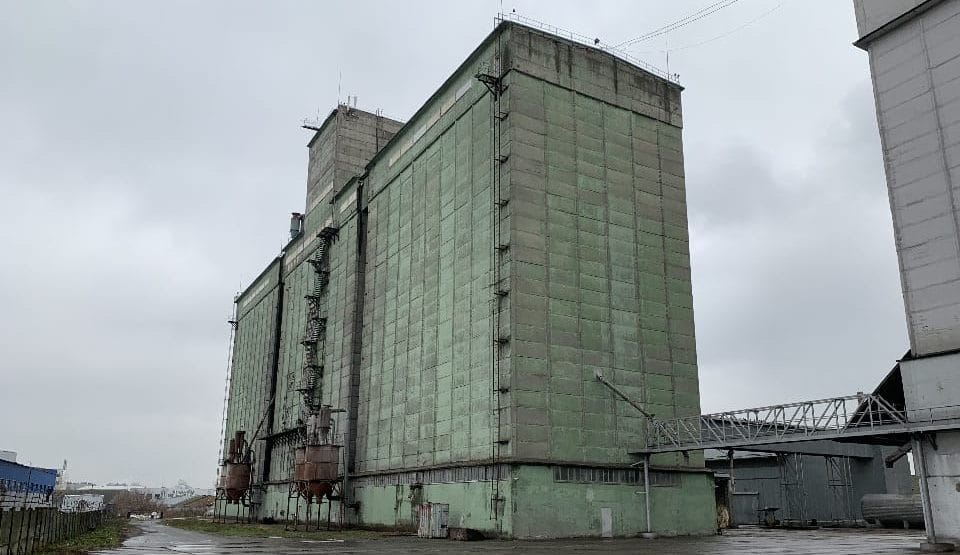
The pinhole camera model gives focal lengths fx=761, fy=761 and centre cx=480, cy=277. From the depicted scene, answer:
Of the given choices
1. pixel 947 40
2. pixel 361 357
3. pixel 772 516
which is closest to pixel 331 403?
pixel 361 357

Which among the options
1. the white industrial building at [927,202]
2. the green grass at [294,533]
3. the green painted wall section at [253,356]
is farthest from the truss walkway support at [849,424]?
the green painted wall section at [253,356]

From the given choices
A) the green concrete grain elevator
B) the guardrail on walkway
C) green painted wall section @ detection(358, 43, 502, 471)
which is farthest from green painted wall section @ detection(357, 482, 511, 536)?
the guardrail on walkway

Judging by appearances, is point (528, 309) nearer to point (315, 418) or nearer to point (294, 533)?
point (294, 533)

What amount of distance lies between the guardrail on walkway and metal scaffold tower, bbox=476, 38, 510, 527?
72.2 feet

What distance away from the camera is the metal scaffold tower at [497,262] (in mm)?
44156

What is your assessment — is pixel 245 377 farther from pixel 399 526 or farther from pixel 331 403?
pixel 399 526

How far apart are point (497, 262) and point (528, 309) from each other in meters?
3.80

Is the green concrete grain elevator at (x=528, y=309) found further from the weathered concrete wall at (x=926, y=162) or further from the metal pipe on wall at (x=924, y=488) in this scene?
the weathered concrete wall at (x=926, y=162)

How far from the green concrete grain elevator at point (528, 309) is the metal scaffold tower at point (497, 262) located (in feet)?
0.41

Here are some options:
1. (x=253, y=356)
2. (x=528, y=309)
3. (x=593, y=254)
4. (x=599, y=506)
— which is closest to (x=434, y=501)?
(x=599, y=506)

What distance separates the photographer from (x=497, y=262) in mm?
47469

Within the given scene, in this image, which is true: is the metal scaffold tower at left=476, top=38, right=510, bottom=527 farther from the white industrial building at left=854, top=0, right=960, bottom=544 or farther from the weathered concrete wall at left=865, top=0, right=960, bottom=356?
the weathered concrete wall at left=865, top=0, right=960, bottom=356

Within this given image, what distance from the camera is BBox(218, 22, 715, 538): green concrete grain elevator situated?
148 feet

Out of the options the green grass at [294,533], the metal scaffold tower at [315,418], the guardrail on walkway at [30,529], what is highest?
the metal scaffold tower at [315,418]
